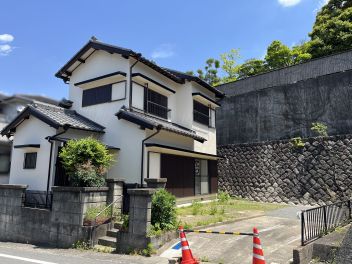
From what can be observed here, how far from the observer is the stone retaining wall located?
1546 cm

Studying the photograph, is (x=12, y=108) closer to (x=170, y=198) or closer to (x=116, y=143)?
(x=170, y=198)

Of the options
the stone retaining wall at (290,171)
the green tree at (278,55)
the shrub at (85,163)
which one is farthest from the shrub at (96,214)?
the green tree at (278,55)

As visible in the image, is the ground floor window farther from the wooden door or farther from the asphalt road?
the asphalt road

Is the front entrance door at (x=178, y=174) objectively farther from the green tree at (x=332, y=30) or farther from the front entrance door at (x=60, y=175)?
the green tree at (x=332, y=30)

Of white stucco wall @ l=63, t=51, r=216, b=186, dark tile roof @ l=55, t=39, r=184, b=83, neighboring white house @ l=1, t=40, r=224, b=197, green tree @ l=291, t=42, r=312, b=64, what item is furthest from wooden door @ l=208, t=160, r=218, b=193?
green tree @ l=291, t=42, r=312, b=64

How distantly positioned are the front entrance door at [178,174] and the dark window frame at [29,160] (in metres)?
5.63

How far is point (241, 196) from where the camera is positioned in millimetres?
18797

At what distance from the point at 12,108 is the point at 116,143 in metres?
11.0

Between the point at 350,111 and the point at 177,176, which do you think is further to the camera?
the point at 350,111

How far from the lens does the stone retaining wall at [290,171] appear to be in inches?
609

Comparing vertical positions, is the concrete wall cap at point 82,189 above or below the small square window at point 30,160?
below

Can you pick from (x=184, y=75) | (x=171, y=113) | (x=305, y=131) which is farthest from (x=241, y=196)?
(x=184, y=75)

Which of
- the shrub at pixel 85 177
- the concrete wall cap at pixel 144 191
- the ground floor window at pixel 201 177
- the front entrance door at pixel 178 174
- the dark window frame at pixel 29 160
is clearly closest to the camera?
the concrete wall cap at pixel 144 191

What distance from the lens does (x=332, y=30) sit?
1051 inches
